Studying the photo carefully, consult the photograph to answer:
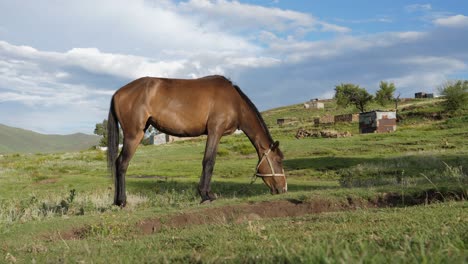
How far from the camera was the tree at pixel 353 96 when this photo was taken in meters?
102

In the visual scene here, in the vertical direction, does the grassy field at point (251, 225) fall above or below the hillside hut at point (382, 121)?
below

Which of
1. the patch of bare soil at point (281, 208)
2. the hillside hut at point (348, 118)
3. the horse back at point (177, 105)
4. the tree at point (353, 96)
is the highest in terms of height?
the tree at point (353, 96)

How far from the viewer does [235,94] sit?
11.9 metres

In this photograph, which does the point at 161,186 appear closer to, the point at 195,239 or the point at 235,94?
the point at 235,94

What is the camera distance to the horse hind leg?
440 inches

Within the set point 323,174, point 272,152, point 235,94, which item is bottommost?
point 323,174

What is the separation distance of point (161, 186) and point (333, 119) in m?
71.2

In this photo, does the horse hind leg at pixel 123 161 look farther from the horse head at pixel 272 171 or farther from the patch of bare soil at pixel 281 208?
the horse head at pixel 272 171

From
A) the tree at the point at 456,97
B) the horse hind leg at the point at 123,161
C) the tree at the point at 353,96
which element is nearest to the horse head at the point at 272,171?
the horse hind leg at the point at 123,161

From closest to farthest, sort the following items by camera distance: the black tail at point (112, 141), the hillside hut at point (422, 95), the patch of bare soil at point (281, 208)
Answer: the patch of bare soil at point (281, 208) → the black tail at point (112, 141) → the hillside hut at point (422, 95)

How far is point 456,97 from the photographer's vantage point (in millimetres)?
71812

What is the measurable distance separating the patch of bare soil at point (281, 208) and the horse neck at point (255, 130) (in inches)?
99.6

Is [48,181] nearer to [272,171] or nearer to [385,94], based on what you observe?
[272,171]

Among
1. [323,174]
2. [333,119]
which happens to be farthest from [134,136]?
[333,119]
